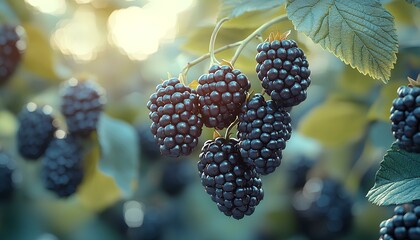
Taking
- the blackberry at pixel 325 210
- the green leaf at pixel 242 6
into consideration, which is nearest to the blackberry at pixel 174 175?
the blackberry at pixel 325 210

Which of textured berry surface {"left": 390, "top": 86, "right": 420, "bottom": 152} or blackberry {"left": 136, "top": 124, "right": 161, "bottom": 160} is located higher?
blackberry {"left": 136, "top": 124, "right": 161, "bottom": 160}

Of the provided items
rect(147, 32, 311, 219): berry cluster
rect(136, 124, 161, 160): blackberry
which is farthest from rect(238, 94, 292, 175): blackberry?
rect(136, 124, 161, 160): blackberry

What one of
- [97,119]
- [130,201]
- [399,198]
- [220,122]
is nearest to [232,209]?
[220,122]

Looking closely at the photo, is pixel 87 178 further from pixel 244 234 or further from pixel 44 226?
pixel 244 234

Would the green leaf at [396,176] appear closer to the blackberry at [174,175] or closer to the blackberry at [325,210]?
the blackberry at [325,210]

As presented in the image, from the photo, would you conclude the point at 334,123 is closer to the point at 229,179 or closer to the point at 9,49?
the point at 229,179

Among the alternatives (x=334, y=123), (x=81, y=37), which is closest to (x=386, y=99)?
(x=334, y=123)

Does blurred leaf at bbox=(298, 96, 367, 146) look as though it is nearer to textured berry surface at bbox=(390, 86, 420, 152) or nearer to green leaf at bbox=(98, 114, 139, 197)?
green leaf at bbox=(98, 114, 139, 197)
